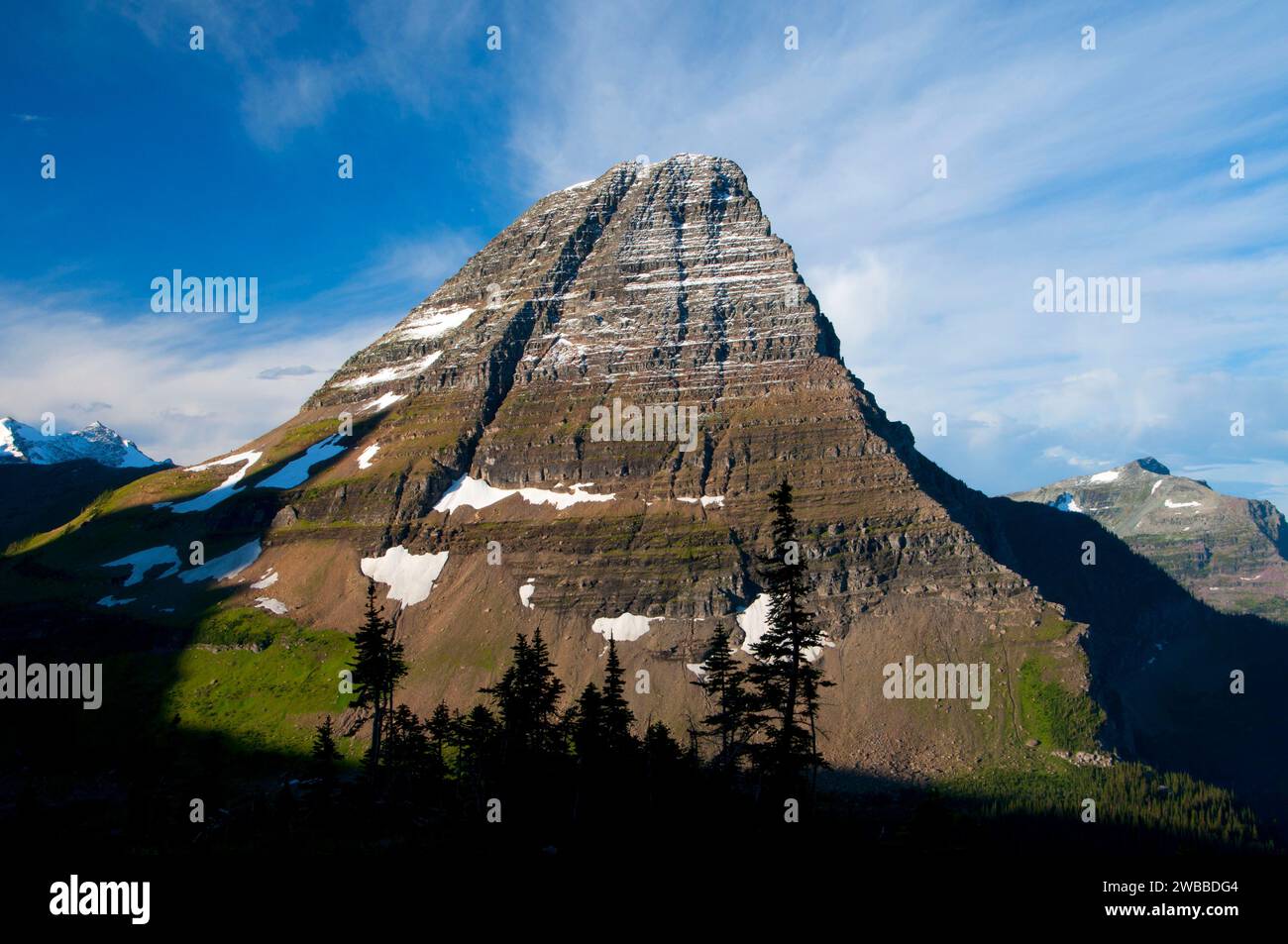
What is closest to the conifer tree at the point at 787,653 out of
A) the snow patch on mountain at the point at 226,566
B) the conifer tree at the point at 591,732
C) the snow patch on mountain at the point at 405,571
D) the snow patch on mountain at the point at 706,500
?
the conifer tree at the point at 591,732

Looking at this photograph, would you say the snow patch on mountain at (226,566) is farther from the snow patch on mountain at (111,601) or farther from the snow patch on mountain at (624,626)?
the snow patch on mountain at (624,626)

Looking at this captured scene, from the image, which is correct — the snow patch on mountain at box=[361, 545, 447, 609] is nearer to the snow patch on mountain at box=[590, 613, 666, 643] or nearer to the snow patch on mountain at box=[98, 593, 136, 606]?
the snow patch on mountain at box=[590, 613, 666, 643]

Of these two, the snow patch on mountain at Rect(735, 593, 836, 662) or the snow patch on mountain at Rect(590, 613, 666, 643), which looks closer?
the snow patch on mountain at Rect(735, 593, 836, 662)

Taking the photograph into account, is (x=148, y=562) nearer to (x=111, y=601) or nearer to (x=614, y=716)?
(x=111, y=601)

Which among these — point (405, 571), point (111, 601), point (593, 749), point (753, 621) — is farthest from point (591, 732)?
point (111, 601)

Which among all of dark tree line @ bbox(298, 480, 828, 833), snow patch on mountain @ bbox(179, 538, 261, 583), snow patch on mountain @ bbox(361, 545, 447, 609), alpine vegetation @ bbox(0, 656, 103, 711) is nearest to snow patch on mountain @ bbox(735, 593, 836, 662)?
snow patch on mountain @ bbox(361, 545, 447, 609)

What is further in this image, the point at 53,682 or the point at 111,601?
the point at 111,601

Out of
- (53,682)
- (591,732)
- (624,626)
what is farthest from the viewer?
(624,626)
